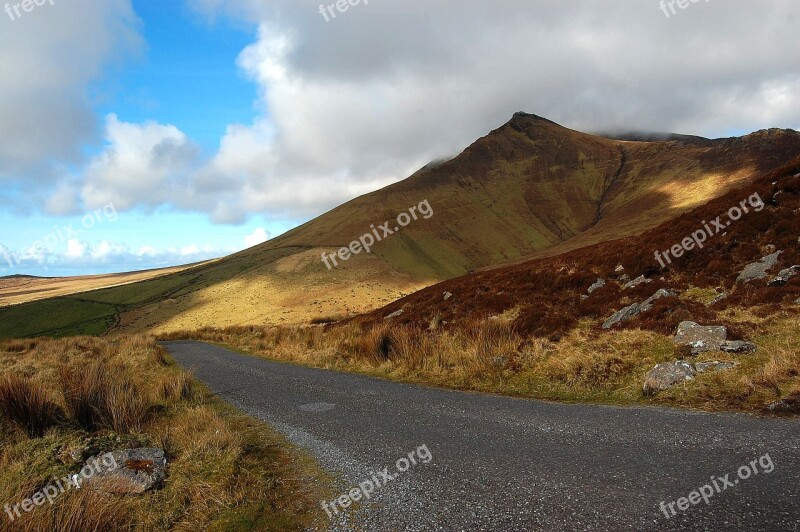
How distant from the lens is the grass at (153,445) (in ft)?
14.5

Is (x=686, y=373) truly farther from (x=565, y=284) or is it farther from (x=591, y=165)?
(x=591, y=165)

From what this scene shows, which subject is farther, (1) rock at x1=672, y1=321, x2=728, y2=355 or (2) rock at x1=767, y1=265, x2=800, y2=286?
(2) rock at x1=767, y1=265, x2=800, y2=286

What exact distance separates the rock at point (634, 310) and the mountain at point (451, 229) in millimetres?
47921

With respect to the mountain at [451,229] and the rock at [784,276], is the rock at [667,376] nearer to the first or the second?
the rock at [784,276]

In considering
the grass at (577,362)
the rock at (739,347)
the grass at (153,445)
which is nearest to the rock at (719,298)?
the grass at (577,362)

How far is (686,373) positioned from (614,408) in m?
2.05

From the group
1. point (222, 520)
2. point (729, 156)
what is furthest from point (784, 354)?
point (729, 156)

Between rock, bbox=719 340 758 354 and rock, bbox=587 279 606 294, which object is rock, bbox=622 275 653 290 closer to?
rock, bbox=587 279 606 294

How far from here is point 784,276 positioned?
12.5 metres

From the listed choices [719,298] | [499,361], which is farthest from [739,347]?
[499,361]

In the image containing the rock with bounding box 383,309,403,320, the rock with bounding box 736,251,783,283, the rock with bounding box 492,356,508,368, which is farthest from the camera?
the rock with bounding box 383,309,403,320

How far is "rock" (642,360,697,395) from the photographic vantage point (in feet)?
28.5

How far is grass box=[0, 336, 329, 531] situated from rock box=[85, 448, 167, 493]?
16 centimetres

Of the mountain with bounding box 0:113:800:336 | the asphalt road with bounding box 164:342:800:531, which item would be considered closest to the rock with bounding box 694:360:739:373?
the asphalt road with bounding box 164:342:800:531
